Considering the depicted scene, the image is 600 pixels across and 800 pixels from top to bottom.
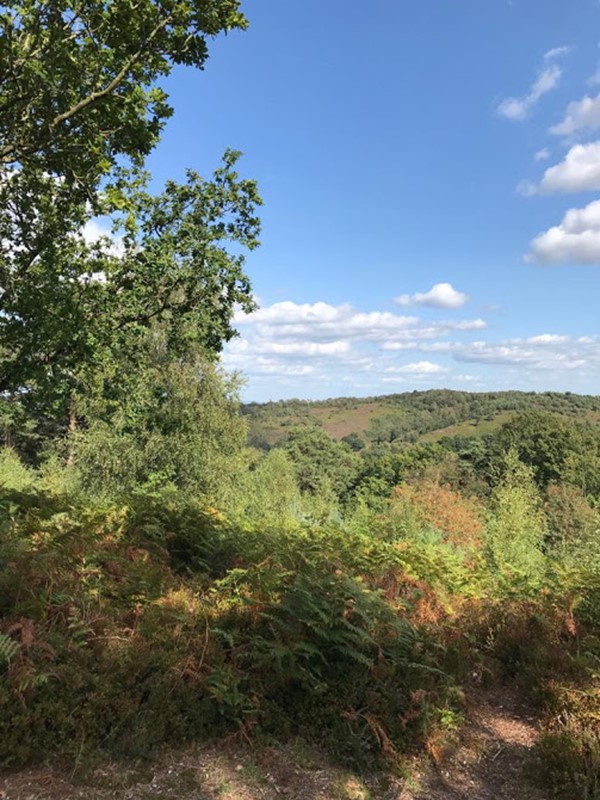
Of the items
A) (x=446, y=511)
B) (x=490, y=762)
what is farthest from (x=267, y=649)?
(x=446, y=511)

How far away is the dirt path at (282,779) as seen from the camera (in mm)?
3516

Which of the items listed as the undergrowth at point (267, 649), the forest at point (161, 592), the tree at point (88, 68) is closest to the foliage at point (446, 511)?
the forest at point (161, 592)

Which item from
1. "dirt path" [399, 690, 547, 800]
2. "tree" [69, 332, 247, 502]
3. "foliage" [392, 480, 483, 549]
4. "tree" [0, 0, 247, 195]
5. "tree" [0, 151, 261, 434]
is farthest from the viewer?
"foliage" [392, 480, 483, 549]

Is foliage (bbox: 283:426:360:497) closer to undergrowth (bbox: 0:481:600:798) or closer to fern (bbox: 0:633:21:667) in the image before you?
undergrowth (bbox: 0:481:600:798)

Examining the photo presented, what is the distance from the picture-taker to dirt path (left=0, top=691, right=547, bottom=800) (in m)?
3.52

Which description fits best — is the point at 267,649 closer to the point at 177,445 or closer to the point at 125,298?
the point at 125,298

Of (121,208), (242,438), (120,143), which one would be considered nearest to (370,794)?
(121,208)

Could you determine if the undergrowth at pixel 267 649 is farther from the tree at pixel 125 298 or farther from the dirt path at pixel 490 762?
the tree at pixel 125 298

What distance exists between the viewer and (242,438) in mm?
27438

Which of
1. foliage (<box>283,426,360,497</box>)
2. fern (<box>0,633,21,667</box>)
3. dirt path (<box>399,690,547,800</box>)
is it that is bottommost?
foliage (<box>283,426,360,497</box>)

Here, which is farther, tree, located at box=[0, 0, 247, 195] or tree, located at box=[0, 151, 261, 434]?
tree, located at box=[0, 151, 261, 434]

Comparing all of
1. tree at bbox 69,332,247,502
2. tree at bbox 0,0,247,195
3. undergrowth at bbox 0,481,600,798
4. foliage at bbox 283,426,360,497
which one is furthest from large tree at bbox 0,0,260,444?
foliage at bbox 283,426,360,497

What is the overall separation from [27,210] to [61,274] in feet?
4.31

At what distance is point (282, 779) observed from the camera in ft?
12.6
